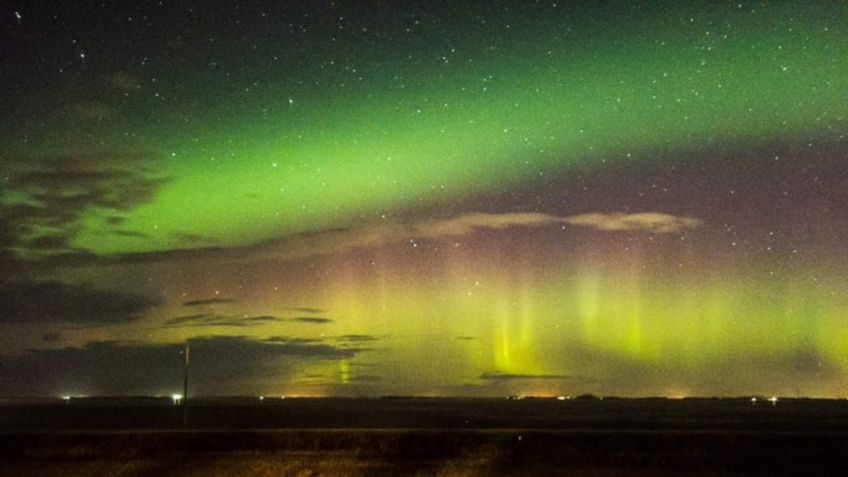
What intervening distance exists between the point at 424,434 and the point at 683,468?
1017cm

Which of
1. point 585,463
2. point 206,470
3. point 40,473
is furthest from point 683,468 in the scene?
point 40,473

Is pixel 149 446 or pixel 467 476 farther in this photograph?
pixel 149 446

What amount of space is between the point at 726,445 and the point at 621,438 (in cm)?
394

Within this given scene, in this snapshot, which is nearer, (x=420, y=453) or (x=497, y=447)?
(x=420, y=453)

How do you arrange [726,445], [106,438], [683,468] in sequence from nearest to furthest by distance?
[683,468] < [726,445] < [106,438]

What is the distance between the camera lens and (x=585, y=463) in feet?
118

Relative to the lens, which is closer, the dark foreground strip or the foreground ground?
the foreground ground

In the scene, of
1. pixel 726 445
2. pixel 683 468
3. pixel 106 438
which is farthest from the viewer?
pixel 106 438

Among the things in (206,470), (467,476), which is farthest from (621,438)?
(206,470)

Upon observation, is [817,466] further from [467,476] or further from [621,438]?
[467,476]

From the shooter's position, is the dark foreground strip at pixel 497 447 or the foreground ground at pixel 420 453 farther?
the dark foreground strip at pixel 497 447

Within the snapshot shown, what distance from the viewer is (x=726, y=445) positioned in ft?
124

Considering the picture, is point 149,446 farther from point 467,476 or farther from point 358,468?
point 467,476

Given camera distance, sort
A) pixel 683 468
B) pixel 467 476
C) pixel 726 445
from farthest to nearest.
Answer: pixel 726 445 < pixel 683 468 < pixel 467 476
